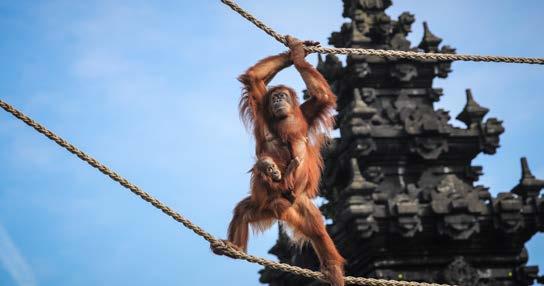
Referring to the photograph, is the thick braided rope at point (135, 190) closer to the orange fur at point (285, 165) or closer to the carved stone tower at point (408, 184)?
the orange fur at point (285, 165)

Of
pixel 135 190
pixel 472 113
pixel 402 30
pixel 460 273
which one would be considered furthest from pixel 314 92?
pixel 402 30

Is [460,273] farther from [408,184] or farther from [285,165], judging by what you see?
[285,165]

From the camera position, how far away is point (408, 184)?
18.9 m

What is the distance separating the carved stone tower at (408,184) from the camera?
695 inches

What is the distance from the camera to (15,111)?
20.4 feet

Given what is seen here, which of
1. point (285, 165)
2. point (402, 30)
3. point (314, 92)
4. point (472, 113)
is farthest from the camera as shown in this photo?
point (402, 30)

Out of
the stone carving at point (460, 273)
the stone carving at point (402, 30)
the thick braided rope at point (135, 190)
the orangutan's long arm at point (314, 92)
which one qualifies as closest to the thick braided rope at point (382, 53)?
the orangutan's long arm at point (314, 92)

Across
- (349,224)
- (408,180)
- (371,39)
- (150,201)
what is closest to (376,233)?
(349,224)

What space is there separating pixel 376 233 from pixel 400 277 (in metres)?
1.00

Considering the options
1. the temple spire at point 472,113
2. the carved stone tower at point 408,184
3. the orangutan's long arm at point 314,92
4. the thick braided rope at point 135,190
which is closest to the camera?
the thick braided rope at point 135,190

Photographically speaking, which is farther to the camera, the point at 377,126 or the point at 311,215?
the point at 377,126

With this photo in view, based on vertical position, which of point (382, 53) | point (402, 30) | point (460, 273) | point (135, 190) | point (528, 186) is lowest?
point (135, 190)

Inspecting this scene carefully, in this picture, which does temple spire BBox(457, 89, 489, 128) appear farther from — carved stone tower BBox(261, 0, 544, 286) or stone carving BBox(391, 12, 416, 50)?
stone carving BBox(391, 12, 416, 50)

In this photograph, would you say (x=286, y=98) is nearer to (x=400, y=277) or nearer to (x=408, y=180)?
(x=400, y=277)
